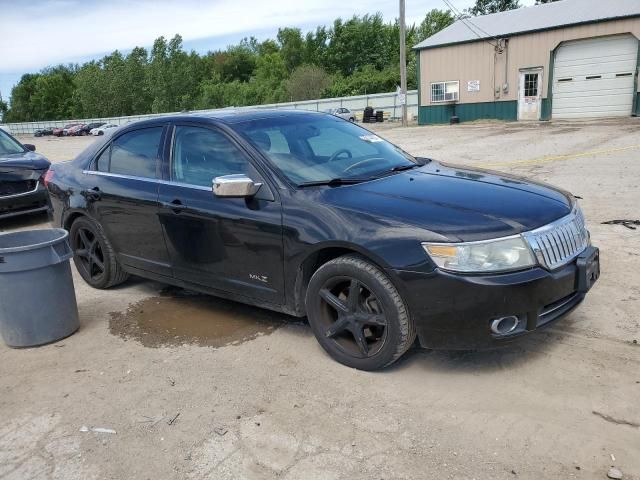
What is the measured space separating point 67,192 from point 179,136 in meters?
1.63

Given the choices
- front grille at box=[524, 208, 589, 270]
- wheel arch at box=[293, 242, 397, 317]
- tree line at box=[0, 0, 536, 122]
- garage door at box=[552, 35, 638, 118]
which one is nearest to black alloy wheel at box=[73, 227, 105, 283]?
wheel arch at box=[293, 242, 397, 317]

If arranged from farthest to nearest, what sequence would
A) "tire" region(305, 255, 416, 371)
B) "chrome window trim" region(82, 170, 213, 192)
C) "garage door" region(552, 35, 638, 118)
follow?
"garage door" region(552, 35, 638, 118) → "chrome window trim" region(82, 170, 213, 192) → "tire" region(305, 255, 416, 371)

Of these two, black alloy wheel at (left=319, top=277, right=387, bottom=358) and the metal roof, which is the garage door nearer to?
the metal roof

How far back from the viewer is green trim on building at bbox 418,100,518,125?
27344 mm

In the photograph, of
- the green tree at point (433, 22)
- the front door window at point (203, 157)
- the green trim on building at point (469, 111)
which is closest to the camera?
the front door window at point (203, 157)

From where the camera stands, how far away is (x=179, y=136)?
450 centimetres

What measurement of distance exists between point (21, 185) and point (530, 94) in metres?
23.7

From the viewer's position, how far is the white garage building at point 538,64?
939 inches

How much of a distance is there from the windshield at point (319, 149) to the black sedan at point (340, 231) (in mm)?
15

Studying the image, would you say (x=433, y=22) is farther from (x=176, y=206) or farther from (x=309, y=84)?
(x=176, y=206)

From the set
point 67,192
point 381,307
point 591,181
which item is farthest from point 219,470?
point 591,181

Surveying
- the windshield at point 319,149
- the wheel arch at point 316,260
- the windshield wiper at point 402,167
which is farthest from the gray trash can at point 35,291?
the windshield wiper at point 402,167

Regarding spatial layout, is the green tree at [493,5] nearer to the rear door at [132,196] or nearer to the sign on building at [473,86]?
the sign on building at [473,86]

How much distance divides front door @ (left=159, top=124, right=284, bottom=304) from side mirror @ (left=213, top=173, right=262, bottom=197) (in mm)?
145
